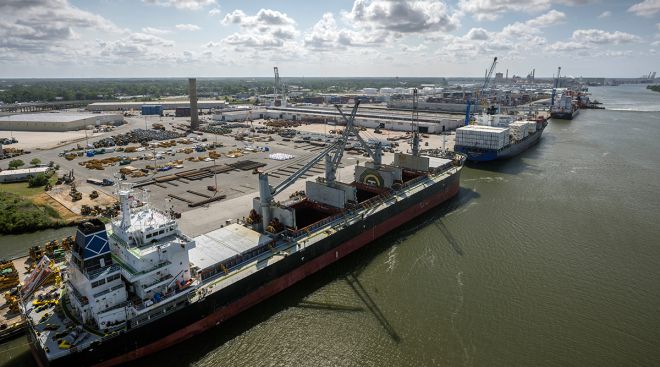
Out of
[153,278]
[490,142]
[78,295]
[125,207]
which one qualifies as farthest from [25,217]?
[490,142]

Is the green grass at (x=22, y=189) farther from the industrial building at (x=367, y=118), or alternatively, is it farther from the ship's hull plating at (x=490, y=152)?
the industrial building at (x=367, y=118)

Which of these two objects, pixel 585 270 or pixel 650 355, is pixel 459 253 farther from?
pixel 650 355

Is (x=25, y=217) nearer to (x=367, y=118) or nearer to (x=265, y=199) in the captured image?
(x=265, y=199)

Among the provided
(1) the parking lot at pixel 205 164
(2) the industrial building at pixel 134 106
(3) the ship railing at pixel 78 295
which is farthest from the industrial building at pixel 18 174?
(2) the industrial building at pixel 134 106

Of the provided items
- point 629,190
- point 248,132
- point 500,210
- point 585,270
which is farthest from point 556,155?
point 248,132

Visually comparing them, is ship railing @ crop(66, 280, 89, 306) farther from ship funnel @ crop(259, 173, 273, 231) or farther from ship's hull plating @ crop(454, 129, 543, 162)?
ship's hull plating @ crop(454, 129, 543, 162)

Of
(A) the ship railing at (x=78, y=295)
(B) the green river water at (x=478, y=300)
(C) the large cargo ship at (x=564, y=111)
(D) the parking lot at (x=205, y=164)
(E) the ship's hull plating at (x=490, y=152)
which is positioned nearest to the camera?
(A) the ship railing at (x=78, y=295)
